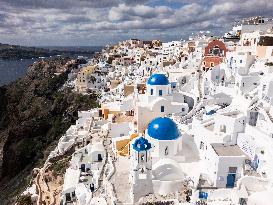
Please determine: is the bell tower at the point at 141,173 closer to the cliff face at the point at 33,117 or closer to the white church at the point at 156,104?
the white church at the point at 156,104

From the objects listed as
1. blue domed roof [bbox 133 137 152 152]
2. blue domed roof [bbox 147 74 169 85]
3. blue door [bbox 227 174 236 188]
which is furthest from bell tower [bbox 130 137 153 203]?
blue domed roof [bbox 147 74 169 85]

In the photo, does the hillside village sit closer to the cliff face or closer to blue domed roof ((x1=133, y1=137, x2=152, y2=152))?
blue domed roof ((x1=133, y1=137, x2=152, y2=152))

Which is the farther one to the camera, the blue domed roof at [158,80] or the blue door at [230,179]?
the blue domed roof at [158,80]

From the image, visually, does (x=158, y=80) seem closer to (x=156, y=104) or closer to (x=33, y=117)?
(x=156, y=104)

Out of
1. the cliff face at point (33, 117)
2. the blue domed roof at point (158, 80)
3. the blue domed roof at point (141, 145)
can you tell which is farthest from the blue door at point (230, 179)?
the cliff face at point (33, 117)

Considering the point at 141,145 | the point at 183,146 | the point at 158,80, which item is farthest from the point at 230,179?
the point at 158,80

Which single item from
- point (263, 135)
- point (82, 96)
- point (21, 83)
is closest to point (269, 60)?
point (263, 135)

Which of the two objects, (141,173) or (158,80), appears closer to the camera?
(141,173)
